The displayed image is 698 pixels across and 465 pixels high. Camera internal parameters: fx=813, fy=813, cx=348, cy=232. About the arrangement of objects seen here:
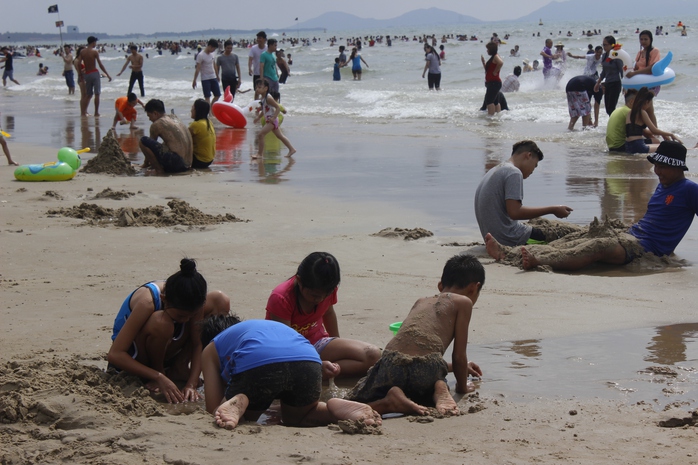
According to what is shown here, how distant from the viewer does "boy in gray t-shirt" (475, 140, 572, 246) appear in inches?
280

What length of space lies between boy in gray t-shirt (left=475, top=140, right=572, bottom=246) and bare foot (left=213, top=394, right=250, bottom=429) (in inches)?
158

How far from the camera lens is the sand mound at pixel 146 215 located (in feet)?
26.4

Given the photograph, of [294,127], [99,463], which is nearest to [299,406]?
[99,463]

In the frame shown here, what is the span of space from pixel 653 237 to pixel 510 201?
48.0 inches

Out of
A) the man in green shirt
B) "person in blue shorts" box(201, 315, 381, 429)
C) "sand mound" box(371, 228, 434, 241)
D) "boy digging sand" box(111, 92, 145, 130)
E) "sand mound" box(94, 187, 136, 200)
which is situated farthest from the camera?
the man in green shirt

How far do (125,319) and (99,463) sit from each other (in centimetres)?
129

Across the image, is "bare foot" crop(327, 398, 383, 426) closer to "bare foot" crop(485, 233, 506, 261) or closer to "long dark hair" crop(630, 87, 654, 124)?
"bare foot" crop(485, 233, 506, 261)

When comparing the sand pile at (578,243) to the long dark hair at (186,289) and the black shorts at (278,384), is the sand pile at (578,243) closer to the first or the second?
the black shorts at (278,384)

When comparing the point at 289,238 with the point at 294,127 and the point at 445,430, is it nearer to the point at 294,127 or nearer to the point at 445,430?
the point at 445,430

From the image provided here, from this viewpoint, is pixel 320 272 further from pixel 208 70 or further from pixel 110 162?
pixel 208 70

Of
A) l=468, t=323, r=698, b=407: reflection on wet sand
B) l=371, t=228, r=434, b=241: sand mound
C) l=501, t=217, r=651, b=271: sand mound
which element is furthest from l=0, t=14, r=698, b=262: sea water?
l=468, t=323, r=698, b=407: reflection on wet sand

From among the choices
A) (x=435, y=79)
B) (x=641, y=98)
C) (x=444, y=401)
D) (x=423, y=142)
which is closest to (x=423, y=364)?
(x=444, y=401)

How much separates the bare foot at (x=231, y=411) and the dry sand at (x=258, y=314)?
0.18ft

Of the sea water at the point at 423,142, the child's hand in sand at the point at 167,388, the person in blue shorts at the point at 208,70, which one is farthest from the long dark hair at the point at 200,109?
the child's hand in sand at the point at 167,388
